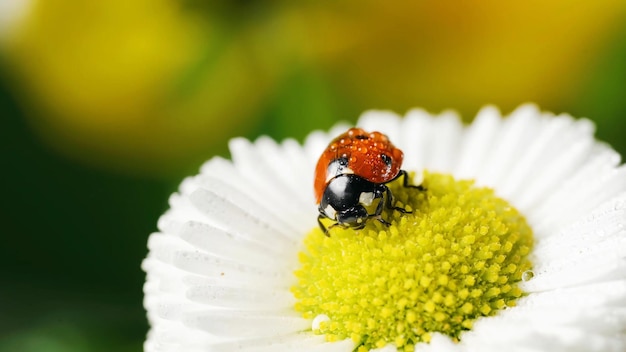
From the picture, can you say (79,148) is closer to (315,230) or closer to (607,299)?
(315,230)

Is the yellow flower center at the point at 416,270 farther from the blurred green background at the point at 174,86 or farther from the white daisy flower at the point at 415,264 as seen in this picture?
the blurred green background at the point at 174,86

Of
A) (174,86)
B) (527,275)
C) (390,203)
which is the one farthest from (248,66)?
(527,275)

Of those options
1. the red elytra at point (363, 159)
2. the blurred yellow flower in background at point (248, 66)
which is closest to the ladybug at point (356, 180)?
the red elytra at point (363, 159)

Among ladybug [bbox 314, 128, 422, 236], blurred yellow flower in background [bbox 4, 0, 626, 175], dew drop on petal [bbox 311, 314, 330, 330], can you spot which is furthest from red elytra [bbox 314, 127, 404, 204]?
blurred yellow flower in background [bbox 4, 0, 626, 175]

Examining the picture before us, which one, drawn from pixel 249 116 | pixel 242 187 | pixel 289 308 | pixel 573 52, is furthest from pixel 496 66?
pixel 289 308

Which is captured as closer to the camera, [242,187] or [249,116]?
[242,187]

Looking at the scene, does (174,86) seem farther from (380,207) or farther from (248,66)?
(380,207)
